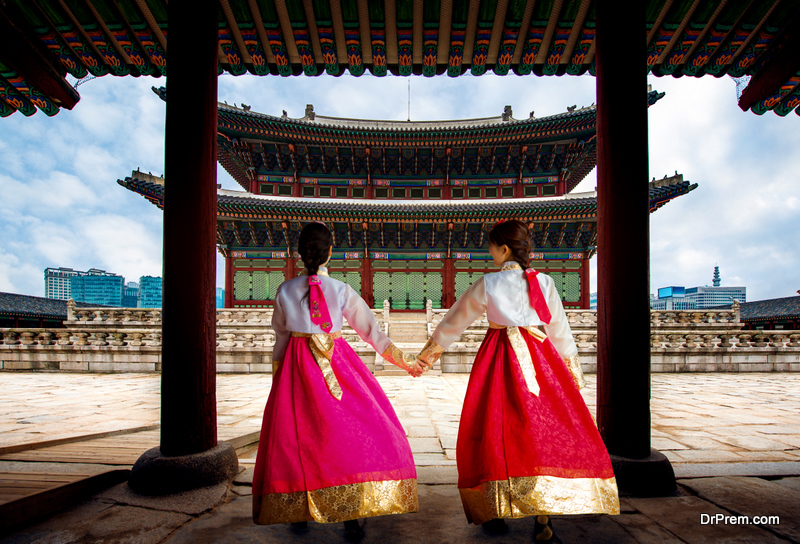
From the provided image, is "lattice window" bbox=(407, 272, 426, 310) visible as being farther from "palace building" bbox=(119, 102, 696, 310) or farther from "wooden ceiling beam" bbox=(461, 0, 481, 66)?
"wooden ceiling beam" bbox=(461, 0, 481, 66)

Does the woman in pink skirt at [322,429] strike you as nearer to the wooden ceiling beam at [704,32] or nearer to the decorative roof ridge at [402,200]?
the wooden ceiling beam at [704,32]

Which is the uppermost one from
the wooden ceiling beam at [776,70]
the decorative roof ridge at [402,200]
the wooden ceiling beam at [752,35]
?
the decorative roof ridge at [402,200]

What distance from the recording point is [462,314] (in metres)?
2.03

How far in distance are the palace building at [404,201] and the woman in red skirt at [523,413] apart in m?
11.9

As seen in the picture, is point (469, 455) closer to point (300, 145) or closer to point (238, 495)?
point (238, 495)

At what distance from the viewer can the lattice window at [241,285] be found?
14.7 m

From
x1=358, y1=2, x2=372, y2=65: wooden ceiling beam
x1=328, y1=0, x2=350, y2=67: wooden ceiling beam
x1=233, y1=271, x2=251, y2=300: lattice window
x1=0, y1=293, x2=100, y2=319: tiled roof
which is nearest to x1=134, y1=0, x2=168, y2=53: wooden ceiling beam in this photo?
x1=328, y1=0, x2=350, y2=67: wooden ceiling beam

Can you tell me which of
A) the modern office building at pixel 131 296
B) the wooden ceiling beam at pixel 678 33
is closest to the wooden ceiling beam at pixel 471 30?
Answer: the wooden ceiling beam at pixel 678 33

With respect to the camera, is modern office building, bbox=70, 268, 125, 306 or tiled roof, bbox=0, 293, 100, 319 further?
modern office building, bbox=70, 268, 125, 306

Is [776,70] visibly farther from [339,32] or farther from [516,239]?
[339,32]

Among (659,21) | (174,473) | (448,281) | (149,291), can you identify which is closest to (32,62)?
(174,473)

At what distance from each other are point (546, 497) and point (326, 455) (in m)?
0.91

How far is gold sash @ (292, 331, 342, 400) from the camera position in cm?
179

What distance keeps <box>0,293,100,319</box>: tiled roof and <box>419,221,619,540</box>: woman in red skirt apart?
17.4 m
